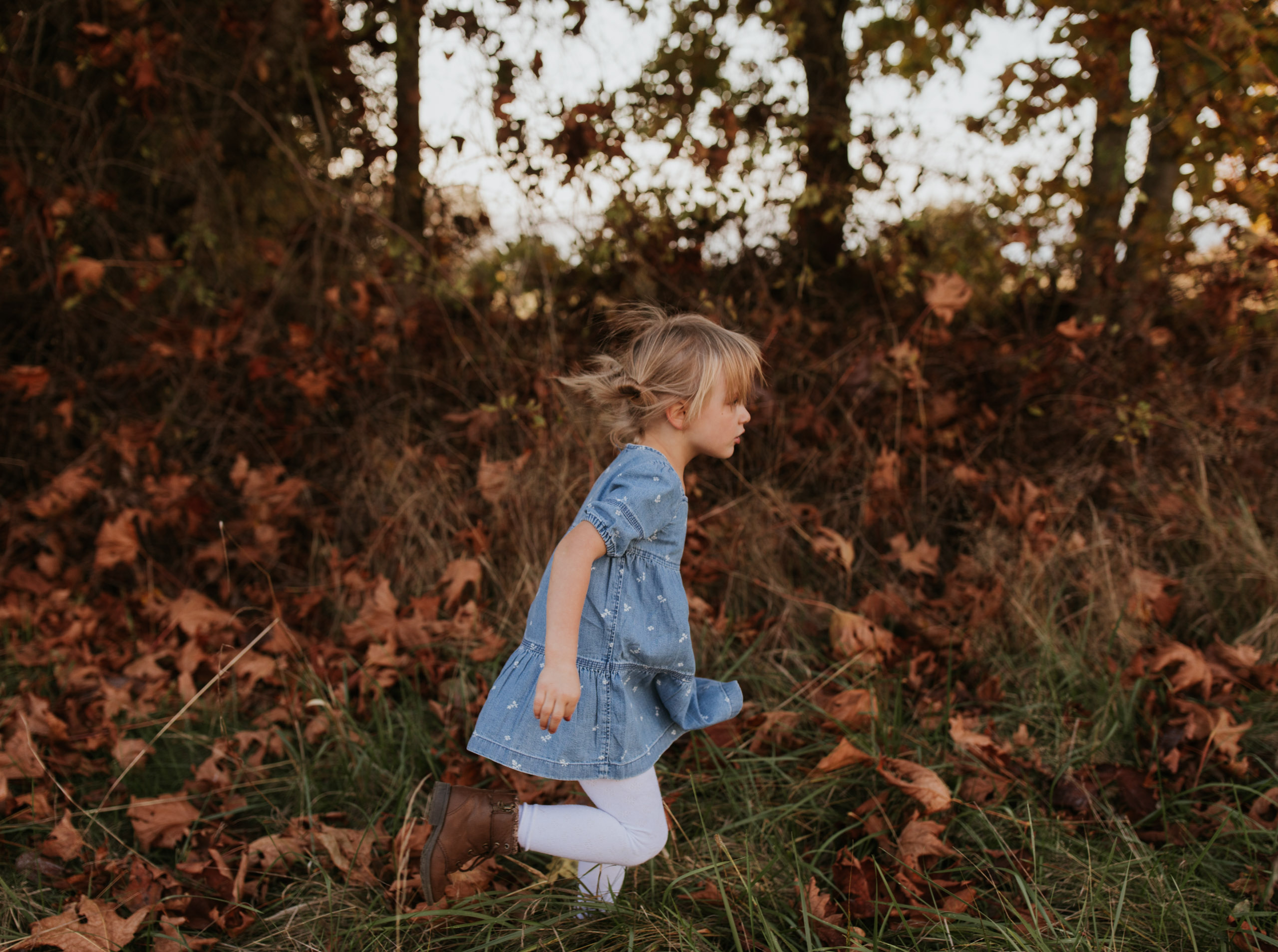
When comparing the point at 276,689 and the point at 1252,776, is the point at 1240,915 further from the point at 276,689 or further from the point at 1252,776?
the point at 276,689

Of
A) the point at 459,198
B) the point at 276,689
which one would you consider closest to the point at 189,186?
the point at 459,198

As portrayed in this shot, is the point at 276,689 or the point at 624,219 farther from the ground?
the point at 624,219

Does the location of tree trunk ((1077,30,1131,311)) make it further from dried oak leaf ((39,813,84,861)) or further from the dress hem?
dried oak leaf ((39,813,84,861))

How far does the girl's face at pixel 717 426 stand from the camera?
197cm

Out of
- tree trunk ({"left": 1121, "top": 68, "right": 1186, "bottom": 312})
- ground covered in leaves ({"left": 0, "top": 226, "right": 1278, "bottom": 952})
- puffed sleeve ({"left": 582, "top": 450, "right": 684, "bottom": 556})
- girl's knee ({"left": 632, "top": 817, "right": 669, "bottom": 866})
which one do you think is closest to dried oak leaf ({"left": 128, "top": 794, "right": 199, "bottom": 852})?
ground covered in leaves ({"left": 0, "top": 226, "right": 1278, "bottom": 952})

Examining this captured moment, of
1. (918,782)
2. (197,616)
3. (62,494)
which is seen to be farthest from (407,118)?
(918,782)

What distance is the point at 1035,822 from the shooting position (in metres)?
2.33

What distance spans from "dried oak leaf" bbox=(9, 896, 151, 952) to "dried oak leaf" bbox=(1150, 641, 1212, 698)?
288cm

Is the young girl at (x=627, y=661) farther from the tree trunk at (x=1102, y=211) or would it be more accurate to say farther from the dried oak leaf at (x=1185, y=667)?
the tree trunk at (x=1102, y=211)

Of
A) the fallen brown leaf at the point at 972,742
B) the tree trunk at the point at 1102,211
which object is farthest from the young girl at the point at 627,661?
the tree trunk at the point at 1102,211

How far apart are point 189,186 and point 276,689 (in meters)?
2.79

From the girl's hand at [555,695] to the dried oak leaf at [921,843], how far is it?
38.4 inches

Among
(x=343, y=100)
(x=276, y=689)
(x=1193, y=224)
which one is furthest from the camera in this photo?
(x=343, y=100)

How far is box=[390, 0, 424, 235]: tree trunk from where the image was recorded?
4491 mm
